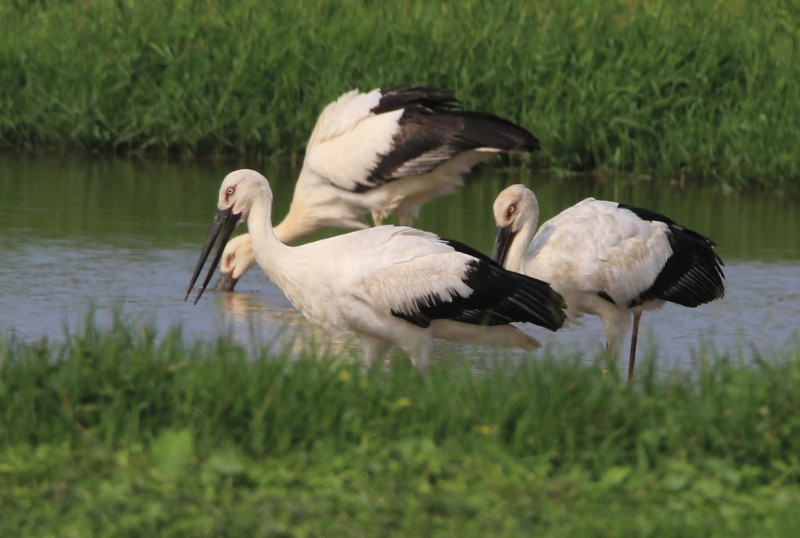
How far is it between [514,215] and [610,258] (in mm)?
520

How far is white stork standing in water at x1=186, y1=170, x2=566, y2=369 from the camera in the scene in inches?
247

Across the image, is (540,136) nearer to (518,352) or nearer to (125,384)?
(518,352)

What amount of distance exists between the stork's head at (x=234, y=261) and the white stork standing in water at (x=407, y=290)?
2.33 meters

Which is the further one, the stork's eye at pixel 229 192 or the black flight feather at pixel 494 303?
the stork's eye at pixel 229 192

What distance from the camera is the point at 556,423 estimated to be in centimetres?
474

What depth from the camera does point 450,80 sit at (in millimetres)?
11531

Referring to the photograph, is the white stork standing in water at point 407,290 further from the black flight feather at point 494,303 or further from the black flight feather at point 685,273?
the black flight feather at point 685,273

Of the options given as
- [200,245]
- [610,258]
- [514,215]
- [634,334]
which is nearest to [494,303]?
[610,258]

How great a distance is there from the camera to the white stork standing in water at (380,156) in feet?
29.3

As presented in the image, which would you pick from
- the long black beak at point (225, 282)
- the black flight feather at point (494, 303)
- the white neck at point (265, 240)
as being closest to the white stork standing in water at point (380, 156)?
the long black beak at point (225, 282)

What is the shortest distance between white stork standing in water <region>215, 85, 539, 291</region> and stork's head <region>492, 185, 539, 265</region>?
1.51 metres

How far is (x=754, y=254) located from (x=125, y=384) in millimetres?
5202

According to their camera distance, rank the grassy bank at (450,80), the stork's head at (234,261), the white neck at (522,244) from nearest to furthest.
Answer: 1. the white neck at (522,244)
2. the stork's head at (234,261)
3. the grassy bank at (450,80)

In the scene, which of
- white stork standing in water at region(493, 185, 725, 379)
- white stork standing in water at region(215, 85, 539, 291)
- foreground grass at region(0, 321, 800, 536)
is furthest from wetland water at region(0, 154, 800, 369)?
foreground grass at region(0, 321, 800, 536)
